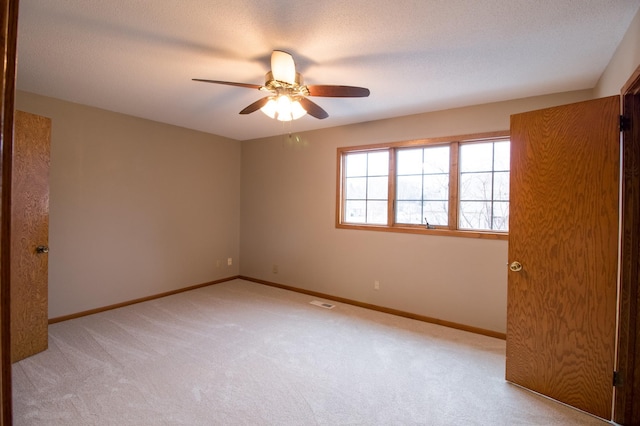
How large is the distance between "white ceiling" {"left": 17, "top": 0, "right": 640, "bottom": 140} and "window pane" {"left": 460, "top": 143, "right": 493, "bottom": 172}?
1.57 feet

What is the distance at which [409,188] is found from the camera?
374 cm

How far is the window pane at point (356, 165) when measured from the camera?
413 cm

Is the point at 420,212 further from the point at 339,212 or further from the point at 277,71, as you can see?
the point at 277,71

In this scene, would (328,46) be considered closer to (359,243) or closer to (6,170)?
(6,170)

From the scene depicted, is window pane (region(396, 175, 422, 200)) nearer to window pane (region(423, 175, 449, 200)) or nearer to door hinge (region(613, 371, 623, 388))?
window pane (region(423, 175, 449, 200))

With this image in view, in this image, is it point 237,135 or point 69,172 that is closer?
point 69,172

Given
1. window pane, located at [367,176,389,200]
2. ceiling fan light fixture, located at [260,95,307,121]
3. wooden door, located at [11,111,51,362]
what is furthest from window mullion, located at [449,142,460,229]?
wooden door, located at [11,111,51,362]

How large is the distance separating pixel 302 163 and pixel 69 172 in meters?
2.85

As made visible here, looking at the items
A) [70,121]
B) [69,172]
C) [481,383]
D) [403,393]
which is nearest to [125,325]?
[69,172]

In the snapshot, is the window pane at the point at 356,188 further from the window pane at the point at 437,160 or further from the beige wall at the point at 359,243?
the window pane at the point at 437,160

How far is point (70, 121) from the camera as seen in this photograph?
3.36 metres

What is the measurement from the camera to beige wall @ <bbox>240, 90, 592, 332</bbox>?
10.5 ft

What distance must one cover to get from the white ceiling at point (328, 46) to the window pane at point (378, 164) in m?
0.89

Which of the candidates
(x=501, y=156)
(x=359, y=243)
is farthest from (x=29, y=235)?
(x=501, y=156)
